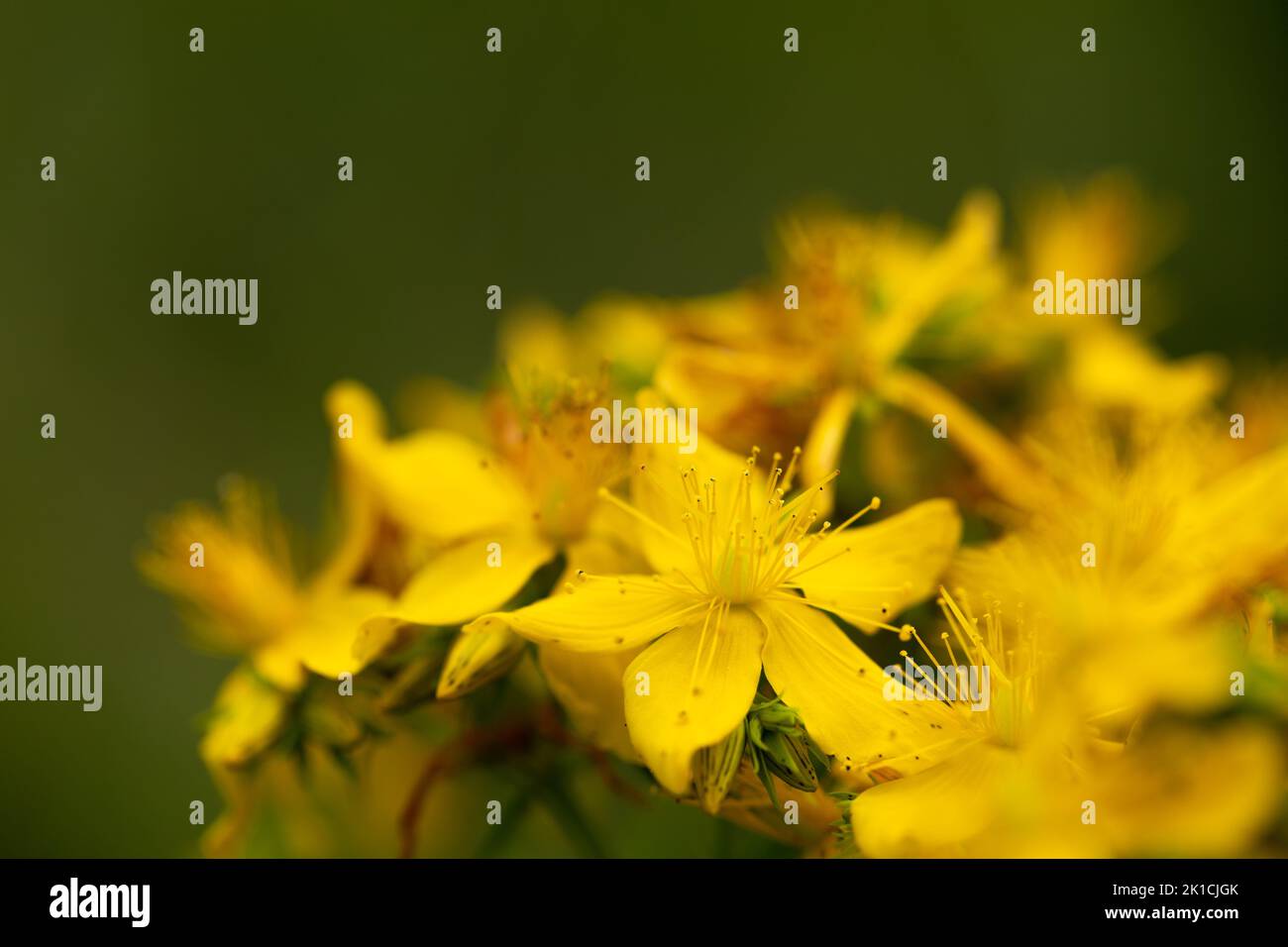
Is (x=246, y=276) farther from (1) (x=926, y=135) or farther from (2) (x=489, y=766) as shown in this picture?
(2) (x=489, y=766)

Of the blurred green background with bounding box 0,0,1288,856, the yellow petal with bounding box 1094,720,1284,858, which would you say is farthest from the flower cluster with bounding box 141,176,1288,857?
the blurred green background with bounding box 0,0,1288,856

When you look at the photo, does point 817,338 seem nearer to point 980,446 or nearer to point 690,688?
point 980,446

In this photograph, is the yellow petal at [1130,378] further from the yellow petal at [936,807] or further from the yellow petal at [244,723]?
the yellow petal at [244,723]

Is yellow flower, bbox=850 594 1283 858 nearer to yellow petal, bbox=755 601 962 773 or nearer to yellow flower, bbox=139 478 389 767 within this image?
yellow petal, bbox=755 601 962 773

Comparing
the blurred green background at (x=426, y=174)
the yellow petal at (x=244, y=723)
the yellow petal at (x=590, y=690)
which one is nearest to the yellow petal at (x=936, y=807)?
the yellow petal at (x=590, y=690)

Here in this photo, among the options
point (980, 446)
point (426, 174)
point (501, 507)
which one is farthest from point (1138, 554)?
point (426, 174)
